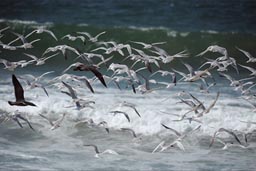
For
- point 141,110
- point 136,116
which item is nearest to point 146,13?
point 141,110

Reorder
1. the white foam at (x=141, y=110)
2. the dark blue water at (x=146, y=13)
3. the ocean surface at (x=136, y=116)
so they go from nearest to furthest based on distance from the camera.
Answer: the ocean surface at (x=136, y=116) < the white foam at (x=141, y=110) < the dark blue water at (x=146, y=13)

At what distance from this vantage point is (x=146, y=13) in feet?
80.9

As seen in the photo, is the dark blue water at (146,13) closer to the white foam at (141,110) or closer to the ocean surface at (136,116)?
the ocean surface at (136,116)

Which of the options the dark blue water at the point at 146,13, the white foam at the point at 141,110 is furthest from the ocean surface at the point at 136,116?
the dark blue water at the point at 146,13

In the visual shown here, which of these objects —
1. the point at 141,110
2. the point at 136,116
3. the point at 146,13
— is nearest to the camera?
the point at 136,116

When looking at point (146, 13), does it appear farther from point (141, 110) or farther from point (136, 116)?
point (136, 116)

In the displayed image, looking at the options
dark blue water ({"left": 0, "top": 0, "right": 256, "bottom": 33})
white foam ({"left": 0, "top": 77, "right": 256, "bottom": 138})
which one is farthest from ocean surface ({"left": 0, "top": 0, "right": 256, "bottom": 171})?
dark blue water ({"left": 0, "top": 0, "right": 256, "bottom": 33})

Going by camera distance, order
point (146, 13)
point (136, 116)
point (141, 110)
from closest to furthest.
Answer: point (136, 116) < point (141, 110) < point (146, 13)

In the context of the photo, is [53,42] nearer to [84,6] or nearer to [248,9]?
[84,6]

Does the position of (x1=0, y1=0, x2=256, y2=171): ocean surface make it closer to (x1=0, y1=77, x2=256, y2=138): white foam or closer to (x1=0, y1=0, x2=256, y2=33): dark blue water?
(x1=0, y1=77, x2=256, y2=138): white foam

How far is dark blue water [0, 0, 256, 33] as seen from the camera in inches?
917

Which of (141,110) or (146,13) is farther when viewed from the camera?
(146,13)

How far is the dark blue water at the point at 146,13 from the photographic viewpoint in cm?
2330

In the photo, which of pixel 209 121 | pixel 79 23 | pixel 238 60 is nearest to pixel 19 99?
pixel 209 121
